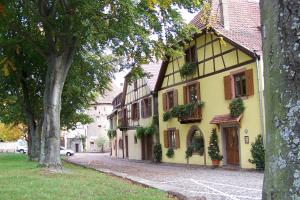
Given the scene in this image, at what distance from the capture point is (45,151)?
19297mm

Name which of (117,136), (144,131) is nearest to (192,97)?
(144,131)

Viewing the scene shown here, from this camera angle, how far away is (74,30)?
1786cm

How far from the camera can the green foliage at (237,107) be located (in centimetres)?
2363

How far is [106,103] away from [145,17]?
74.5 metres

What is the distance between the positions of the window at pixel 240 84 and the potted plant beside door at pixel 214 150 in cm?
300

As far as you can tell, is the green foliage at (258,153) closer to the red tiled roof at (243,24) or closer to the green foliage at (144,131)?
the red tiled roof at (243,24)

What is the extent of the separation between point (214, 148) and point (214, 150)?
0.38ft

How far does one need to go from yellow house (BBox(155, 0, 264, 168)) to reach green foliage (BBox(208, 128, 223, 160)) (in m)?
0.24

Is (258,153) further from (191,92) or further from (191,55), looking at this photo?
(191,55)

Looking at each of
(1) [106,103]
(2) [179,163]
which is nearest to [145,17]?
(2) [179,163]

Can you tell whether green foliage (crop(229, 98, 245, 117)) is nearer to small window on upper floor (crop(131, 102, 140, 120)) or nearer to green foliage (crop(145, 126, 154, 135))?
green foliage (crop(145, 126, 154, 135))

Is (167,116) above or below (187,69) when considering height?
below

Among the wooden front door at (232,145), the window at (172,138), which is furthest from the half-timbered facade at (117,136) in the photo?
the wooden front door at (232,145)

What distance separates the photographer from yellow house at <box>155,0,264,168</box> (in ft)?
75.5
